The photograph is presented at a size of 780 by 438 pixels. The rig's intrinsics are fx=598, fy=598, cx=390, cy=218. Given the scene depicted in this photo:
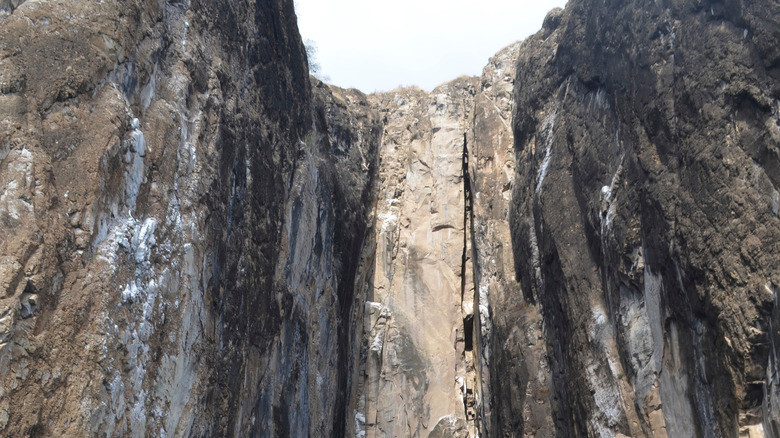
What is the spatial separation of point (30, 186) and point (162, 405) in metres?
3.79

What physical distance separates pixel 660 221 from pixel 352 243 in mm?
11113

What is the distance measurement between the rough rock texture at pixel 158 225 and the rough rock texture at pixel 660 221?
252 inches

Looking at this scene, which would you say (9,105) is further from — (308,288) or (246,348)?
(308,288)

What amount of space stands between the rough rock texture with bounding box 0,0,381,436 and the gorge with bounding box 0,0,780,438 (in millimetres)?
44

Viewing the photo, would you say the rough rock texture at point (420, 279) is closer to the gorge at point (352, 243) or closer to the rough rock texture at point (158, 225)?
the gorge at point (352, 243)

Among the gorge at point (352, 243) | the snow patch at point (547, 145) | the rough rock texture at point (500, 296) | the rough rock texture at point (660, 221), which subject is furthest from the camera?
the snow patch at point (547, 145)

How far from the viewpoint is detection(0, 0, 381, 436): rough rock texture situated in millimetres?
7535

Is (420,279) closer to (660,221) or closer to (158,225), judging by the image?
(660,221)

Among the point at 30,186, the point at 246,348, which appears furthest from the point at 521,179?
the point at 30,186

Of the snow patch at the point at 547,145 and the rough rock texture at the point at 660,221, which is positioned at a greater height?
the snow patch at the point at 547,145

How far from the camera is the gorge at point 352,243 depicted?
764cm

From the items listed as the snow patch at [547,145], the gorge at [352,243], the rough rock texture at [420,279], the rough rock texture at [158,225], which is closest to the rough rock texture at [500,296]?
the gorge at [352,243]

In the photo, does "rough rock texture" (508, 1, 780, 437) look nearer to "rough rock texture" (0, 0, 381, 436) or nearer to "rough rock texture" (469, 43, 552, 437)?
"rough rock texture" (469, 43, 552, 437)

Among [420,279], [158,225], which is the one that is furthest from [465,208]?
[158,225]
